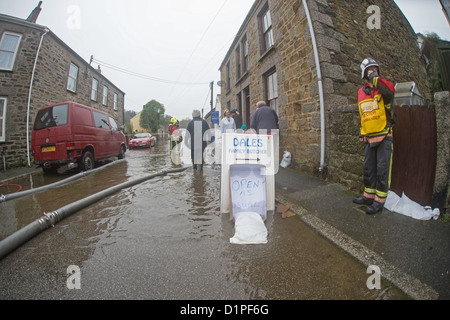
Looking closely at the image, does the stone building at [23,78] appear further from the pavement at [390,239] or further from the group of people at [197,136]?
the pavement at [390,239]

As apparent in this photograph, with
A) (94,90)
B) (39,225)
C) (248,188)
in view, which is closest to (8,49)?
(94,90)

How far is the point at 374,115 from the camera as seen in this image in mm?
2459

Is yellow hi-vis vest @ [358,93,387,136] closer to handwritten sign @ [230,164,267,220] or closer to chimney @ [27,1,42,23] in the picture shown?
handwritten sign @ [230,164,267,220]

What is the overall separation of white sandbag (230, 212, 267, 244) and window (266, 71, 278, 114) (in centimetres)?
519

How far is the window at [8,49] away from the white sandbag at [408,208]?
43.9 feet

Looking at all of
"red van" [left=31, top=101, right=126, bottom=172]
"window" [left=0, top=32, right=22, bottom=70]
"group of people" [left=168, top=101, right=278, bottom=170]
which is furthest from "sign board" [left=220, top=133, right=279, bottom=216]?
"window" [left=0, top=32, right=22, bottom=70]

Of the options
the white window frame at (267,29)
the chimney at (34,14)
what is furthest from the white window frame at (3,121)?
the white window frame at (267,29)

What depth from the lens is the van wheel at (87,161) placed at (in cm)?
551

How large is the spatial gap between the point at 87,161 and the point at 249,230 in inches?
232

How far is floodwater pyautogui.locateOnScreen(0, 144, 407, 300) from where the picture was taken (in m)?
1.36

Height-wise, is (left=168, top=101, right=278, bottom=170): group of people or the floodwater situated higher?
→ (left=168, top=101, right=278, bottom=170): group of people

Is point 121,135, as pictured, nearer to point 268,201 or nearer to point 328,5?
point 268,201
